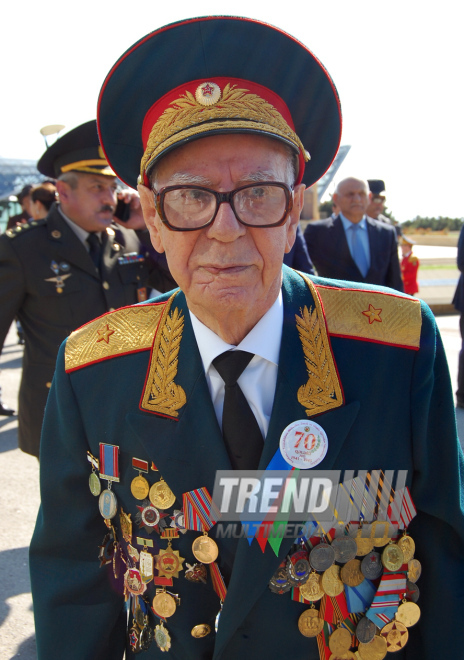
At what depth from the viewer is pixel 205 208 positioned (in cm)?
137

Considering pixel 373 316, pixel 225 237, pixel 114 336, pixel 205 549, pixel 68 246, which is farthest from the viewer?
pixel 68 246

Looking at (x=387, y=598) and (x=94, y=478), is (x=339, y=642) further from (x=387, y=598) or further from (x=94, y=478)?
(x=94, y=478)

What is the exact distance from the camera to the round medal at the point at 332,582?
1.45 metres

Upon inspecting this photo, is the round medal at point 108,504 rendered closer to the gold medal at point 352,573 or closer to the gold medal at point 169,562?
the gold medal at point 169,562

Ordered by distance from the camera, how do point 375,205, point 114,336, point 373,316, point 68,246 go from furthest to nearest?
point 375,205 < point 68,246 < point 114,336 < point 373,316

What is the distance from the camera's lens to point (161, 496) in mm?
1482

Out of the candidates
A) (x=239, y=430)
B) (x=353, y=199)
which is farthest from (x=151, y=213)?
(x=353, y=199)

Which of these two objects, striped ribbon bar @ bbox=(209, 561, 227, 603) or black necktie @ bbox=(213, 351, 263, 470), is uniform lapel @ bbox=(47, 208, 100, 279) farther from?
striped ribbon bar @ bbox=(209, 561, 227, 603)

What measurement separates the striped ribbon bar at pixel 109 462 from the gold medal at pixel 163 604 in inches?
12.5

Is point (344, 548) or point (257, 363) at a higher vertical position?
point (257, 363)

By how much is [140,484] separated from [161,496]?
0.07m

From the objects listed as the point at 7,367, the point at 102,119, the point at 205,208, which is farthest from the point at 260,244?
the point at 7,367

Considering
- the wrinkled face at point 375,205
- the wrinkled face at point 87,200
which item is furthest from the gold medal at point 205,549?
the wrinkled face at point 375,205

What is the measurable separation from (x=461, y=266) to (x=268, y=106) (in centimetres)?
537
